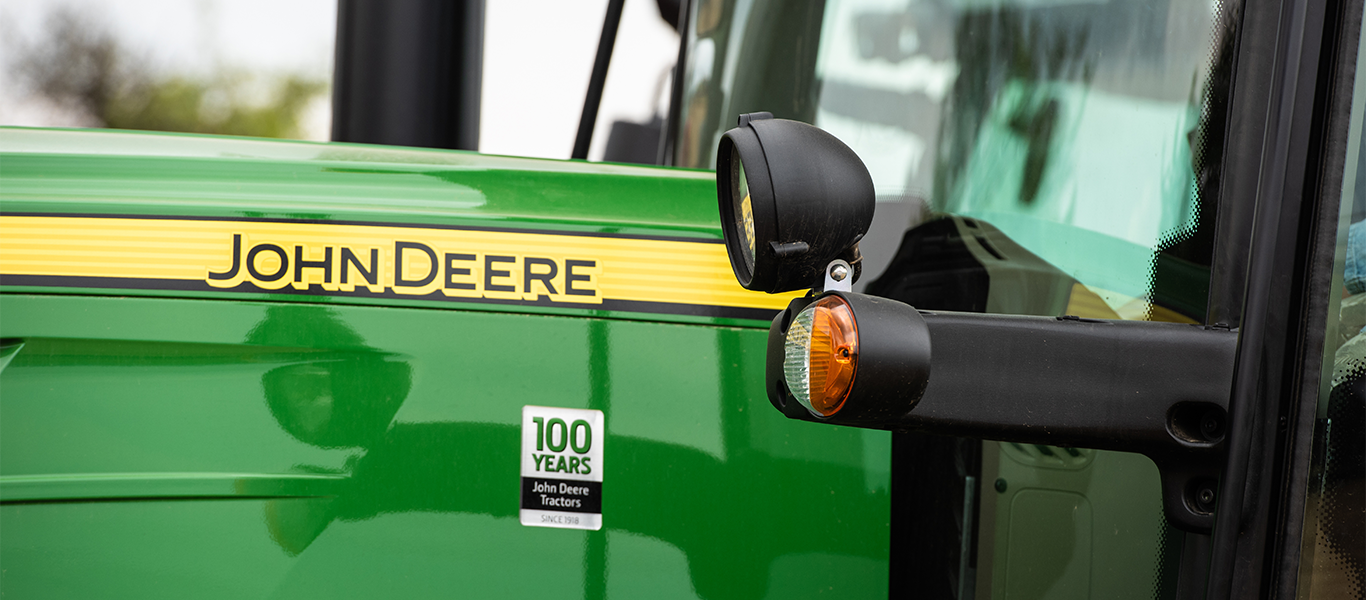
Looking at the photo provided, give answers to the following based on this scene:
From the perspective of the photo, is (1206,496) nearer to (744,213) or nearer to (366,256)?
(744,213)

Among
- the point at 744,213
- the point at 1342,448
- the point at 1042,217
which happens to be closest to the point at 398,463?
the point at 744,213

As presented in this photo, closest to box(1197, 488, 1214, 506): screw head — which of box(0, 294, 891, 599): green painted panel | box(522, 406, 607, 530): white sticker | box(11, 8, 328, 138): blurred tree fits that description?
box(0, 294, 891, 599): green painted panel

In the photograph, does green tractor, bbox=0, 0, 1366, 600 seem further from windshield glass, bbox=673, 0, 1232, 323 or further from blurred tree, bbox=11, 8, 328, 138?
blurred tree, bbox=11, 8, 328, 138

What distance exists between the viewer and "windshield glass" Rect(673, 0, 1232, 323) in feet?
3.14

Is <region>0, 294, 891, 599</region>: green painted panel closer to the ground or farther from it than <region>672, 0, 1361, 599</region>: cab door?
closer to the ground

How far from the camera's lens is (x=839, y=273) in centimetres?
80

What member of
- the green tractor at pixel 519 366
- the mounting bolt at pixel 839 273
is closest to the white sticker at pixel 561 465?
the green tractor at pixel 519 366

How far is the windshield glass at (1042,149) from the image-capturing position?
96 cm

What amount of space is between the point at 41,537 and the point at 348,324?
0.43 metres

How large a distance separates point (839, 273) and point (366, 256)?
0.65 meters

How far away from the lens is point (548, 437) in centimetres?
119

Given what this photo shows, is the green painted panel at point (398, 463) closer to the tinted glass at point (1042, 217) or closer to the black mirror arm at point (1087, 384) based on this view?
the tinted glass at point (1042, 217)

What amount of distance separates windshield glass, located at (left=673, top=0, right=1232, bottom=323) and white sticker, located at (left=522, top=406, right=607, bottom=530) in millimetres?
384

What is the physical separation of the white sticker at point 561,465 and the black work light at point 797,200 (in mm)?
444
